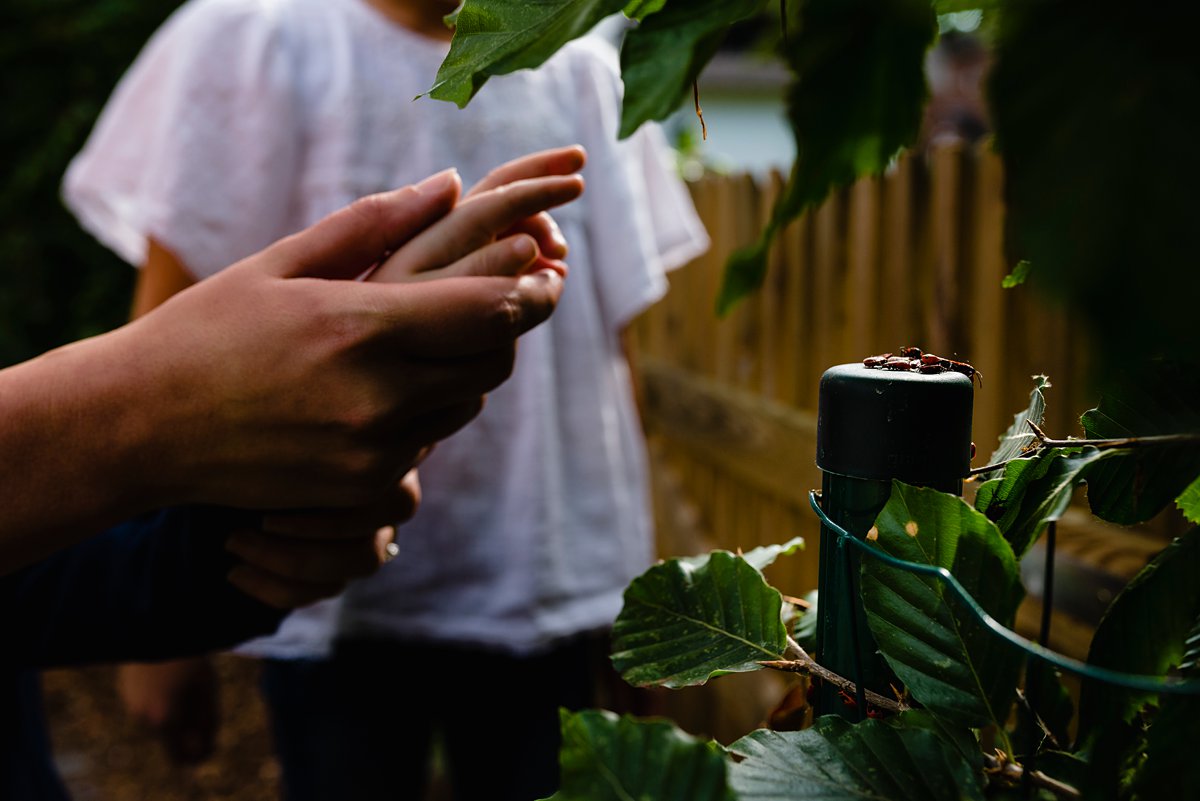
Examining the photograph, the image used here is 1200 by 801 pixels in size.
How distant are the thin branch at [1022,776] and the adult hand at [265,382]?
565 millimetres

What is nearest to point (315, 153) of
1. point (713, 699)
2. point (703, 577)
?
point (703, 577)

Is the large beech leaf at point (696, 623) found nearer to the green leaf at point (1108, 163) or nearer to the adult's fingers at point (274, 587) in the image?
the green leaf at point (1108, 163)

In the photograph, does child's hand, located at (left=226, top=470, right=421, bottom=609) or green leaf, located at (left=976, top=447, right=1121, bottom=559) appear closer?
green leaf, located at (left=976, top=447, right=1121, bottom=559)

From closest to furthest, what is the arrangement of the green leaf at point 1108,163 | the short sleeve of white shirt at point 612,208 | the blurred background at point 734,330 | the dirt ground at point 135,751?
the green leaf at point 1108,163 < the short sleeve of white shirt at point 612,208 < the blurred background at point 734,330 < the dirt ground at point 135,751

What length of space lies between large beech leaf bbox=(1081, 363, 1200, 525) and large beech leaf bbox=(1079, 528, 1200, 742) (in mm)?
27

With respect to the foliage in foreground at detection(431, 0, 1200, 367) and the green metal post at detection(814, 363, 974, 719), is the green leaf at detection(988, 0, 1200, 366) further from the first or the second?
the green metal post at detection(814, 363, 974, 719)

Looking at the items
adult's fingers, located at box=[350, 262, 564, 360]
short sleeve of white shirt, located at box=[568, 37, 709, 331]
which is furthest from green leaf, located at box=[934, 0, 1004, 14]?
short sleeve of white shirt, located at box=[568, 37, 709, 331]

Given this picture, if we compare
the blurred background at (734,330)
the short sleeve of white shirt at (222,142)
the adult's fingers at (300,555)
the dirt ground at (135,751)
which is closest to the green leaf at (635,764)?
the adult's fingers at (300,555)

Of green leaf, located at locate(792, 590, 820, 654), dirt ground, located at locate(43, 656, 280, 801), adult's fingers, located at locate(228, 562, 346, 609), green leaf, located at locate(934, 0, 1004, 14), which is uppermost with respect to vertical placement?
green leaf, located at locate(934, 0, 1004, 14)

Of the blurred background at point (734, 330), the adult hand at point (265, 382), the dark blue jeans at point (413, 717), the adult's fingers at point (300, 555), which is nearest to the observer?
the adult hand at point (265, 382)

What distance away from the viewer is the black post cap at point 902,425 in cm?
49

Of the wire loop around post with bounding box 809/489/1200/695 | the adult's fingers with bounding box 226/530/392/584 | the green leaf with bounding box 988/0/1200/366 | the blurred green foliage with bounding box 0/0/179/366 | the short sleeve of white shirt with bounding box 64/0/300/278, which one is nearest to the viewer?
the green leaf with bounding box 988/0/1200/366

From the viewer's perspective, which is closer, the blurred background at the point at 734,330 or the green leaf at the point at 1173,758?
the green leaf at the point at 1173,758

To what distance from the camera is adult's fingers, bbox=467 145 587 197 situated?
3.26 ft
